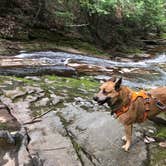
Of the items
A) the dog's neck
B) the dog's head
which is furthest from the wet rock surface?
the dog's head

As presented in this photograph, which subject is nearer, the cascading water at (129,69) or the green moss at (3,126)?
the green moss at (3,126)

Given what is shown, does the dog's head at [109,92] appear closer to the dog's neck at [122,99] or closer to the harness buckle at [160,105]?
the dog's neck at [122,99]

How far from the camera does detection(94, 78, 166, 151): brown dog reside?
4.61m

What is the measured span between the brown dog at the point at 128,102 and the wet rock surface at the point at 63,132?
1.02 feet

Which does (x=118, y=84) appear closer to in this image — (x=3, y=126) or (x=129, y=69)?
(x=3, y=126)

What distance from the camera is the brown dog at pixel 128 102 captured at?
4.61 metres

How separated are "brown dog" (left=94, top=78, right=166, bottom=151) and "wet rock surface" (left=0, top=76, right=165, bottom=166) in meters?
0.31

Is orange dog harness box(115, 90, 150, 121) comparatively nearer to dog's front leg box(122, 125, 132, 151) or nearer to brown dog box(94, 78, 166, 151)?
brown dog box(94, 78, 166, 151)

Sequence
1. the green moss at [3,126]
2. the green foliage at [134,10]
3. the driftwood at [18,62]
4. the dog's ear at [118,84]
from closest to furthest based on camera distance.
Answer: the dog's ear at [118,84], the green moss at [3,126], the driftwood at [18,62], the green foliage at [134,10]

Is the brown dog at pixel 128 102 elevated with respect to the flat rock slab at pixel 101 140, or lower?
elevated

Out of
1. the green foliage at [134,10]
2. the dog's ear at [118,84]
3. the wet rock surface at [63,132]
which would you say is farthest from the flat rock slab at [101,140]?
the green foliage at [134,10]

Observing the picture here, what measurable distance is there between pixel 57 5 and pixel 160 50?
314 inches

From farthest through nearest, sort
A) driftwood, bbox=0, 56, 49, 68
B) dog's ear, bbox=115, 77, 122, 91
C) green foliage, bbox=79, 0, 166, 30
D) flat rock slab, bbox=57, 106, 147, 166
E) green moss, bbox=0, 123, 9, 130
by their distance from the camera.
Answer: green foliage, bbox=79, 0, 166, 30 → driftwood, bbox=0, 56, 49, 68 → green moss, bbox=0, 123, 9, 130 → flat rock slab, bbox=57, 106, 147, 166 → dog's ear, bbox=115, 77, 122, 91

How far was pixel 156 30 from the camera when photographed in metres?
25.1
